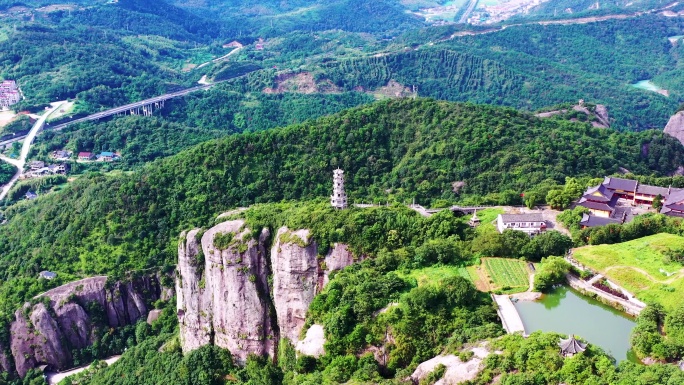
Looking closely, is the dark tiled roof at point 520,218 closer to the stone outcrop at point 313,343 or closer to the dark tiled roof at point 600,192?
the dark tiled roof at point 600,192

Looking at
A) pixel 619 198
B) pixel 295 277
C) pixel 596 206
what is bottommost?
pixel 295 277

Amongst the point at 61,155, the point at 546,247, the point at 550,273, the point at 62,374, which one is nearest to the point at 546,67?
the point at 61,155

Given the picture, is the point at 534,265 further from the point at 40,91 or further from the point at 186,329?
the point at 40,91

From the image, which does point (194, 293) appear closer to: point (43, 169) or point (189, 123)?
point (43, 169)

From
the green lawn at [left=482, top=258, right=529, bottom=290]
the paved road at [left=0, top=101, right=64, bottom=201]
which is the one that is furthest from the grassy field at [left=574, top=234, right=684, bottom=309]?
the paved road at [left=0, top=101, right=64, bottom=201]

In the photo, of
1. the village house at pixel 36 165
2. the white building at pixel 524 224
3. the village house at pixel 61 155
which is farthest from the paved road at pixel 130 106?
the white building at pixel 524 224

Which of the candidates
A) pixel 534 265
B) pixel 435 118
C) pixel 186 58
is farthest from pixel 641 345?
pixel 186 58
